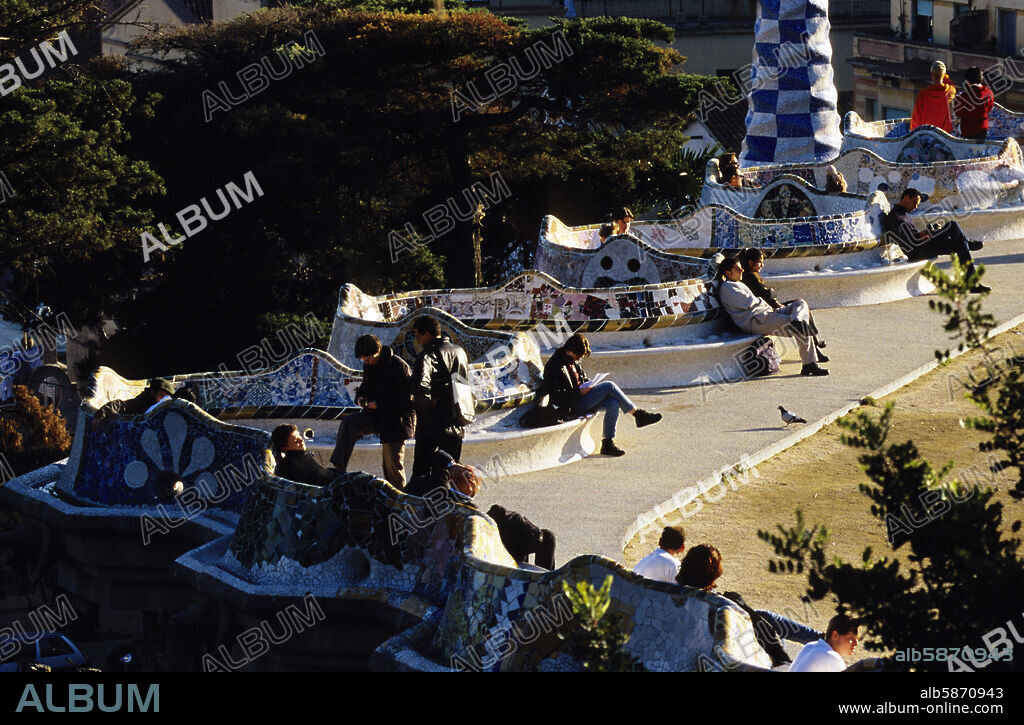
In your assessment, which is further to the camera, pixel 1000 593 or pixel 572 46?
pixel 572 46

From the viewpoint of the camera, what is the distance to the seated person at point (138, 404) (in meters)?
12.3

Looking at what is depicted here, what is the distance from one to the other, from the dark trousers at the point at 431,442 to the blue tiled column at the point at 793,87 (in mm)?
12770

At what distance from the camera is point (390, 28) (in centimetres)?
2817

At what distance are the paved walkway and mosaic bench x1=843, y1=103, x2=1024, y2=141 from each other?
6160mm

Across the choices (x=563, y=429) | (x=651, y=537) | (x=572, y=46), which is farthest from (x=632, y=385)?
(x=572, y=46)

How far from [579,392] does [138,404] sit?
126 inches

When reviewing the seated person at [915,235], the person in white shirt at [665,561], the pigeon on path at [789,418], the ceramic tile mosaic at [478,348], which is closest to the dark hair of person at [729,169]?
the seated person at [915,235]

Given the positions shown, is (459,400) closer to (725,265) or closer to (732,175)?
(725,265)

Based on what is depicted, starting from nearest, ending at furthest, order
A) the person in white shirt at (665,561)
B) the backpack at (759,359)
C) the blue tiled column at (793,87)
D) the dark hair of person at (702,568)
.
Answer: the dark hair of person at (702,568), the person in white shirt at (665,561), the backpack at (759,359), the blue tiled column at (793,87)

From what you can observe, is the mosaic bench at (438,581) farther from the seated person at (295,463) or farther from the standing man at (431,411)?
the standing man at (431,411)

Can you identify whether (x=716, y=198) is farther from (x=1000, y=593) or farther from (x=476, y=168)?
(x=1000, y=593)

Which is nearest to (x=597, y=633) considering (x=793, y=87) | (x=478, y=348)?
(x=478, y=348)

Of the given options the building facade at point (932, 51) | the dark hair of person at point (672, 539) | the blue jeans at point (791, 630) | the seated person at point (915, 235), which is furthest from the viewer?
the building facade at point (932, 51)

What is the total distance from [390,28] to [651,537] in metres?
18.2
